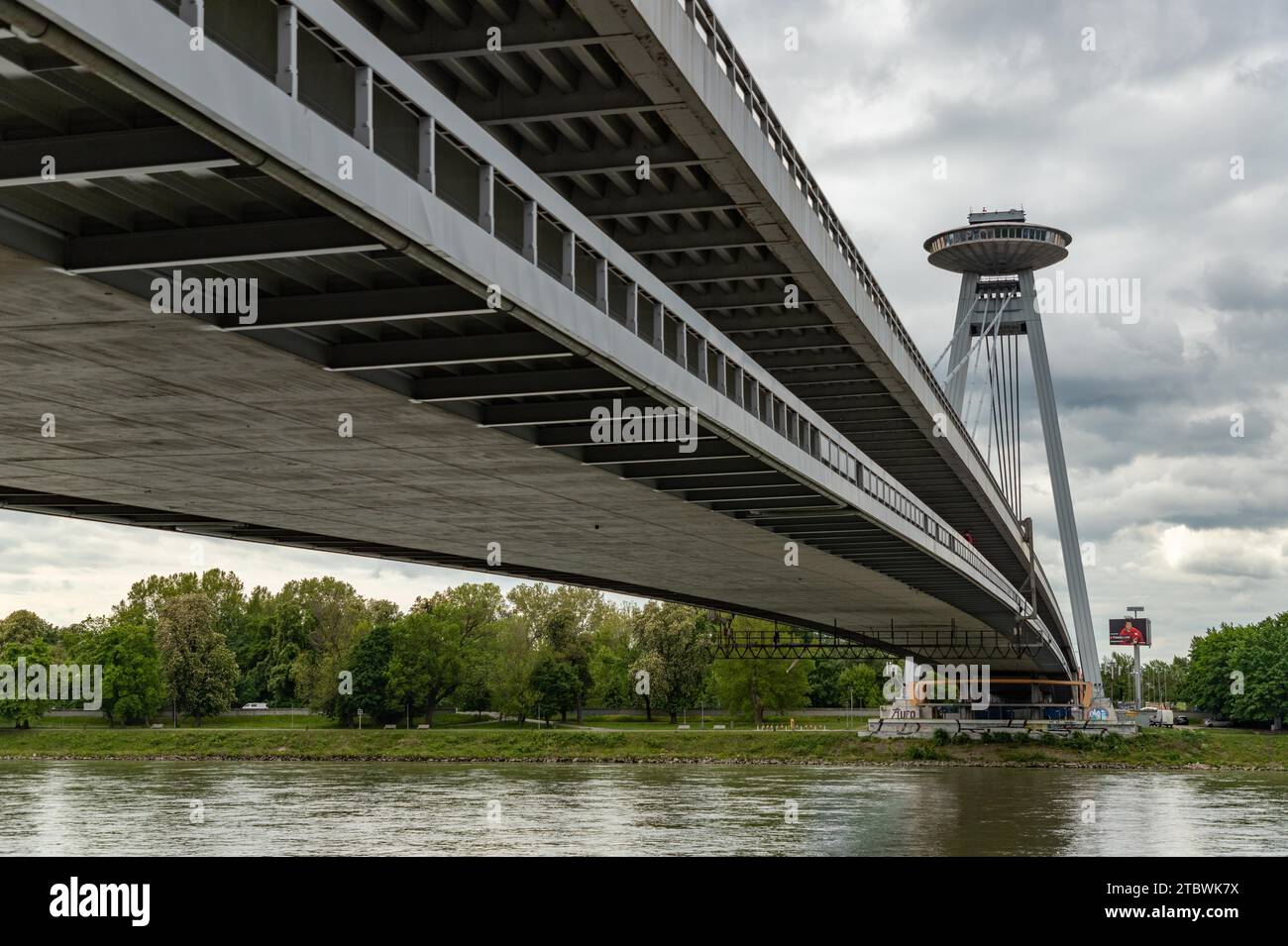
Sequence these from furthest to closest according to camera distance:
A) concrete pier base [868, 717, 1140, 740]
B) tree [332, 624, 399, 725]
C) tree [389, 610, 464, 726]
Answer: tree [389, 610, 464, 726] → tree [332, 624, 399, 725] → concrete pier base [868, 717, 1140, 740]

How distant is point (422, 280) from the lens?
13.7 meters

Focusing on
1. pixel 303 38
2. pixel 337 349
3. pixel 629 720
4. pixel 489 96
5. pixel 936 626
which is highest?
pixel 489 96

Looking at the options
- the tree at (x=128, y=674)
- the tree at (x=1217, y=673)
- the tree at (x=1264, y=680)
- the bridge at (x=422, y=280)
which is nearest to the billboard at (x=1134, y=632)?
the tree at (x=1217, y=673)

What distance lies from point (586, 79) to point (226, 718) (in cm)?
8582

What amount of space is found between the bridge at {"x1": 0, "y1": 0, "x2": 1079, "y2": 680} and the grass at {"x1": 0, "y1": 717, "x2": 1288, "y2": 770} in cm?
3632

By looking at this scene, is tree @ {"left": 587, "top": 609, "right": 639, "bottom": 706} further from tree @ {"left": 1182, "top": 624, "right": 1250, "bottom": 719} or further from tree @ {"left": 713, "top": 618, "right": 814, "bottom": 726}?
tree @ {"left": 1182, "top": 624, "right": 1250, "bottom": 719}

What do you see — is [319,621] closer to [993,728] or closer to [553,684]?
[553,684]

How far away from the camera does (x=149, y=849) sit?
3000cm

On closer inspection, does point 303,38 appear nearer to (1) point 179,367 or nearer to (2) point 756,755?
(1) point 179,367

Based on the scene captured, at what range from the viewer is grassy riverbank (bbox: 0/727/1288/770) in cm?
6581

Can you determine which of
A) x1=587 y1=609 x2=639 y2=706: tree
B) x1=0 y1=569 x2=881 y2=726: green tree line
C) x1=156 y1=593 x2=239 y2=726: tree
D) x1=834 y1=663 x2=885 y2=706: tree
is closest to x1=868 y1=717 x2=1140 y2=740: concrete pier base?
x1=0 y1=569 x2=881 y2=726: green tree line

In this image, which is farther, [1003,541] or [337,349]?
[1003,541]

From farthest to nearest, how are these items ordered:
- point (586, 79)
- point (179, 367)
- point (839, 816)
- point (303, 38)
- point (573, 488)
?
point (839, 816), point (573, 488), point (179, 367), point (586, 79), point (303, 38)

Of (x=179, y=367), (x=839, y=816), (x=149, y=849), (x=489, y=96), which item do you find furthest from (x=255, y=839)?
(x=489, y=96)
